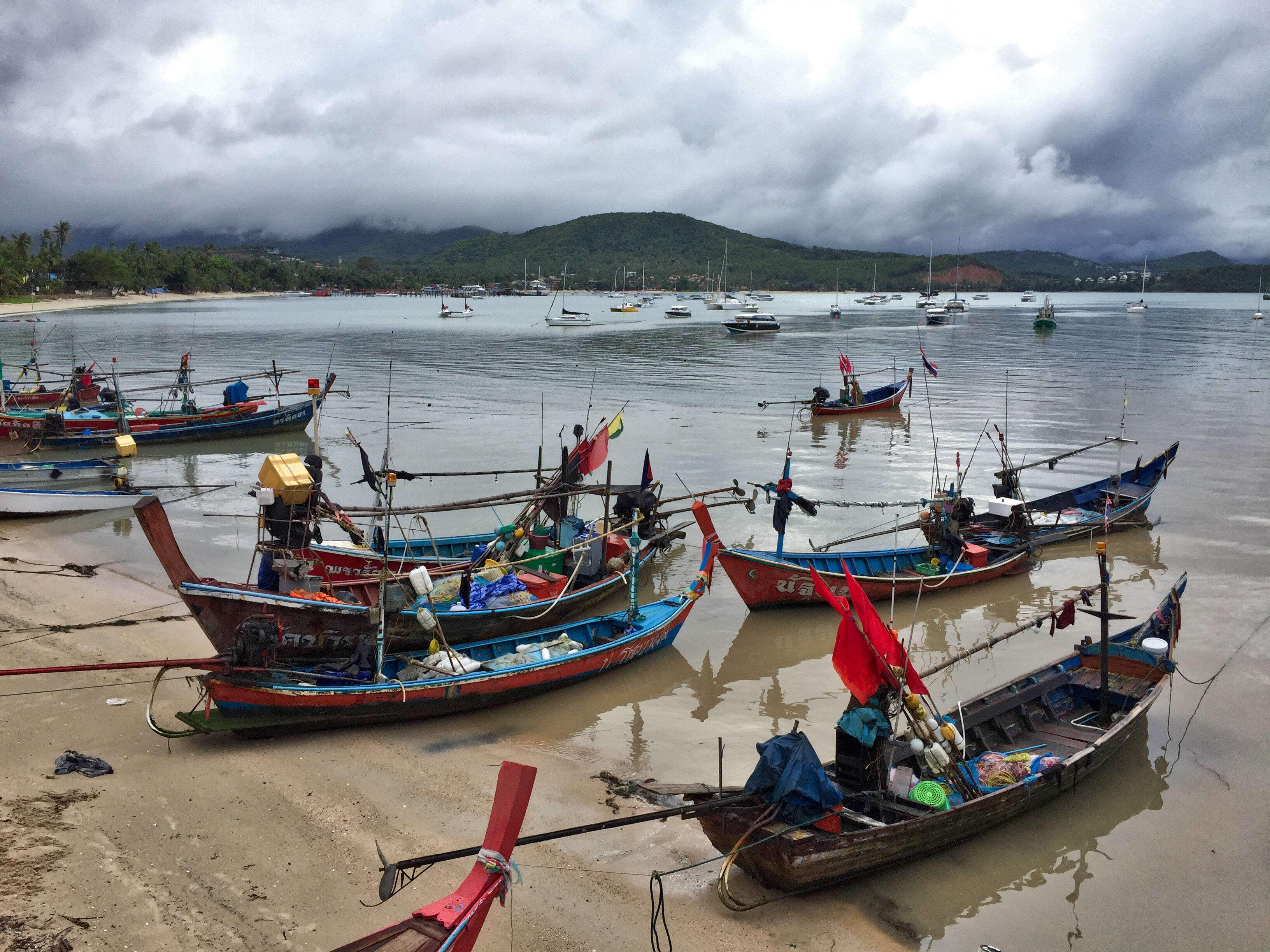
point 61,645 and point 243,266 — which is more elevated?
point 243,266

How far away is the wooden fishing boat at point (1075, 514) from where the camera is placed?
17.5 meters

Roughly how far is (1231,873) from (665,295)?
6871 inches

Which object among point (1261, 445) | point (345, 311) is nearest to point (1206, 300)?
point (345, 311)

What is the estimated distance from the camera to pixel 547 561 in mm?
14500

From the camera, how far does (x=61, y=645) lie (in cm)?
1234

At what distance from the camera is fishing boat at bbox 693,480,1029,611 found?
14109 millimetres

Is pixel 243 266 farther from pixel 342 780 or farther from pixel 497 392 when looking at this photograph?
pixel 342 780

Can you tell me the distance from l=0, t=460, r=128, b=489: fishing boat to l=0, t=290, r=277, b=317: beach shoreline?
64389 millimetres

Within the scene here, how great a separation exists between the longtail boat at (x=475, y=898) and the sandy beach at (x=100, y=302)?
84.9 m

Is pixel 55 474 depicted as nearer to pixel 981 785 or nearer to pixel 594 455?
pixel 594 455

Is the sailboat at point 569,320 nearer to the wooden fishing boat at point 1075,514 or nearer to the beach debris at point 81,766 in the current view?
the wooden fishing boat at point 1075,514

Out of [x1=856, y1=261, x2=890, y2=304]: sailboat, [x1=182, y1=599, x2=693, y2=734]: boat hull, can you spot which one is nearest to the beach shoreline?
[x1=182, y1=599, x2=693, y2=734]: boat hull

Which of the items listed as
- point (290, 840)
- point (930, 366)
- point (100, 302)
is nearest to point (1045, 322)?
point (930, 366)

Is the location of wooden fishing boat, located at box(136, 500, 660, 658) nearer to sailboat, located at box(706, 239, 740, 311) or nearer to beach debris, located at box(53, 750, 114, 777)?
beach debris, located at box(53, 750, 114, 777)
